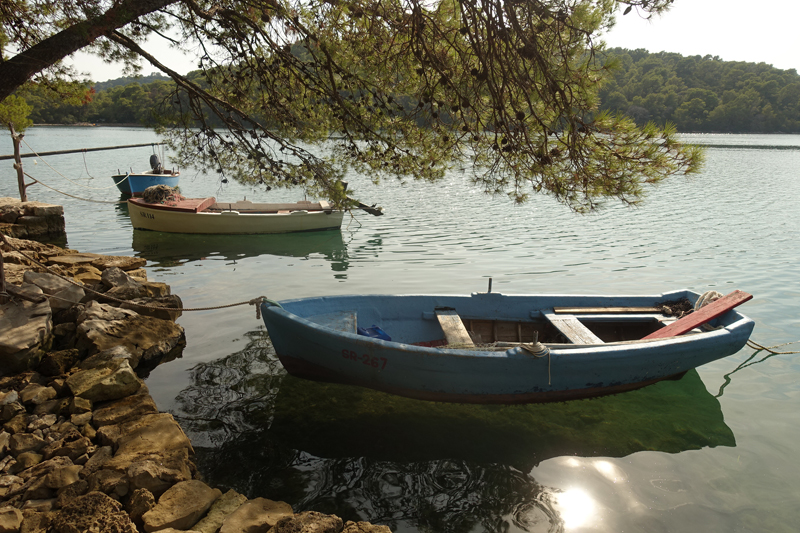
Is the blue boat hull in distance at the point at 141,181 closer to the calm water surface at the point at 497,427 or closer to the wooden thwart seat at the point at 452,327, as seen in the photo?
the calm water surface at the point at 497,427

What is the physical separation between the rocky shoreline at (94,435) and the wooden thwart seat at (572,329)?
345 cm

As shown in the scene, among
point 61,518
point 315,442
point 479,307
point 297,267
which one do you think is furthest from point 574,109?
point 297,267

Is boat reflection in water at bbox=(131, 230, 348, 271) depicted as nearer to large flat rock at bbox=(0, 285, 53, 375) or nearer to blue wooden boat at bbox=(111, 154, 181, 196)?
blue wooden boat at bbox=(111, 154, 181, 196)

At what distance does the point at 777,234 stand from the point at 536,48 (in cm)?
1397

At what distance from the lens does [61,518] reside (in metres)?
3.13

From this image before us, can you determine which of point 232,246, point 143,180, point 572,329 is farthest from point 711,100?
point 572,329

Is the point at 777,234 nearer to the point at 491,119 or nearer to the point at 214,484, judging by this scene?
the point at 491,119

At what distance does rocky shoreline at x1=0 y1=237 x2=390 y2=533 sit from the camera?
327cm

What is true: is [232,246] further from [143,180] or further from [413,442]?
[413,442]

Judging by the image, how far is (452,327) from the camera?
5980 millimetres

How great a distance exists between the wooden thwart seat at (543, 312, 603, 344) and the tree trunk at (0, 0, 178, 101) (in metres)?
5.52

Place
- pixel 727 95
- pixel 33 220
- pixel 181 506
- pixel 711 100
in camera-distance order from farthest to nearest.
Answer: pixel 727 95 < pixel 711 100 < pixel 33 220 < pixel 181 506

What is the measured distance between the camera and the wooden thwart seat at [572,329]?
5805 mm

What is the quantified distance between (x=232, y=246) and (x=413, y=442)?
954 centimetres
